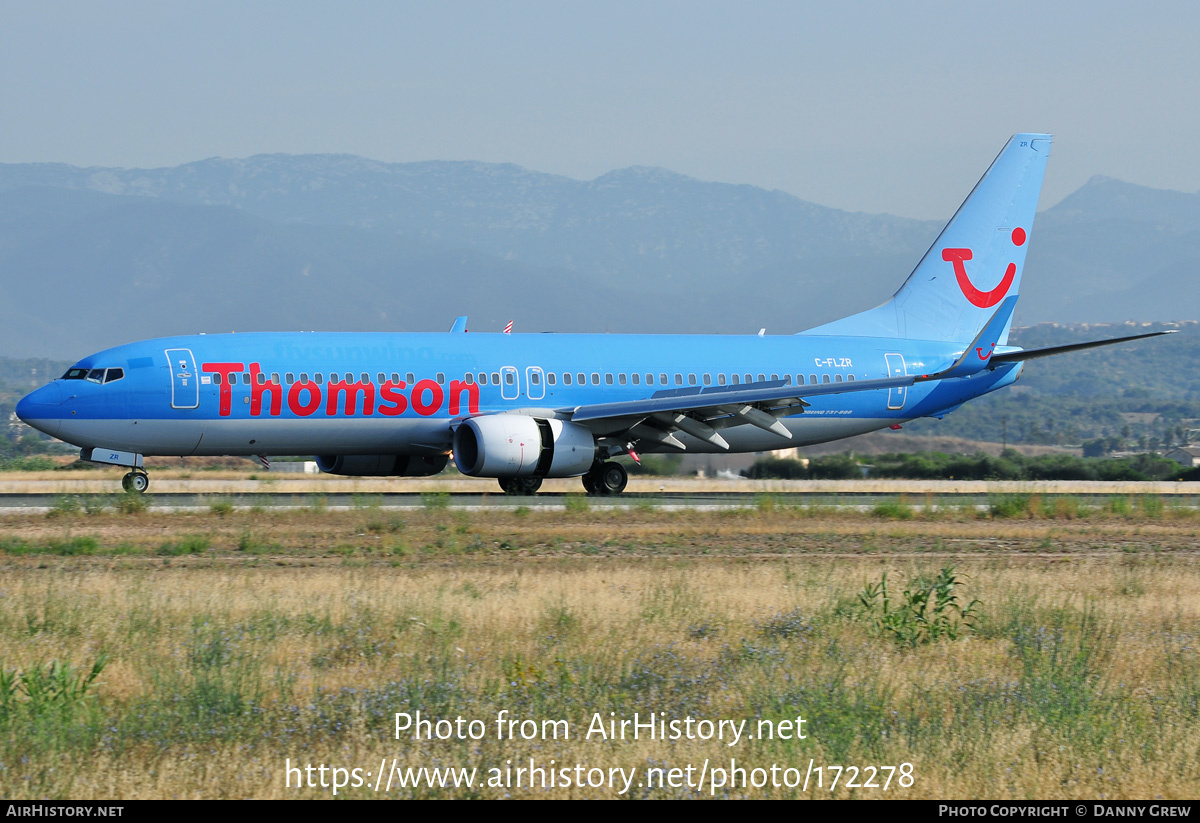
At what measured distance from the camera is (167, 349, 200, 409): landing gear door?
1125 inches

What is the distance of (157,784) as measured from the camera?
25.4ft

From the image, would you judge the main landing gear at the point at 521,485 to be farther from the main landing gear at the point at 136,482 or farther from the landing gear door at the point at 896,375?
the landing gear door at the point at 896,375

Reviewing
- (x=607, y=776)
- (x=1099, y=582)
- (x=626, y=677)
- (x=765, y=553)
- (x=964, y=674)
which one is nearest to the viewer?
(x=607, y=776)

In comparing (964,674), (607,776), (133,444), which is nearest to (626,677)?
(607,776)

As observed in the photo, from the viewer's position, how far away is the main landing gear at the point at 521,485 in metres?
31.8

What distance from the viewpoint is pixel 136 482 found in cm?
2939

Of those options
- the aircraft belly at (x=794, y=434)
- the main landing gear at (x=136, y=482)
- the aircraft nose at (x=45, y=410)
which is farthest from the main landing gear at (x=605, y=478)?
the aircraft nose at (x=45, y=410)

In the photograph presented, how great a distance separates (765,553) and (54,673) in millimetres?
11957

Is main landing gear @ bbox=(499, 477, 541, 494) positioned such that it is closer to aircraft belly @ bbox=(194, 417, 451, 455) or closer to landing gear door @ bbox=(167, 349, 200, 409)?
aircraft belly @ bbox=(194, 417, 451, 455)

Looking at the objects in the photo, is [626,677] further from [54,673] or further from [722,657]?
[54,673]

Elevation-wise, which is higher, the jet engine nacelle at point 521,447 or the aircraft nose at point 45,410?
the aircraft nose at point 45,410

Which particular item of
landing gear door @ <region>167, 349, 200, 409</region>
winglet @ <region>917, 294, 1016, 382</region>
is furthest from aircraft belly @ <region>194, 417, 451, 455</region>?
winglet @ <region>917, 294, 1016, 382</region>

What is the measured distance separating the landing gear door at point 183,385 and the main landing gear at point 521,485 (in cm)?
731

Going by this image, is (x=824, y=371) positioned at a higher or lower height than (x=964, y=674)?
higher
